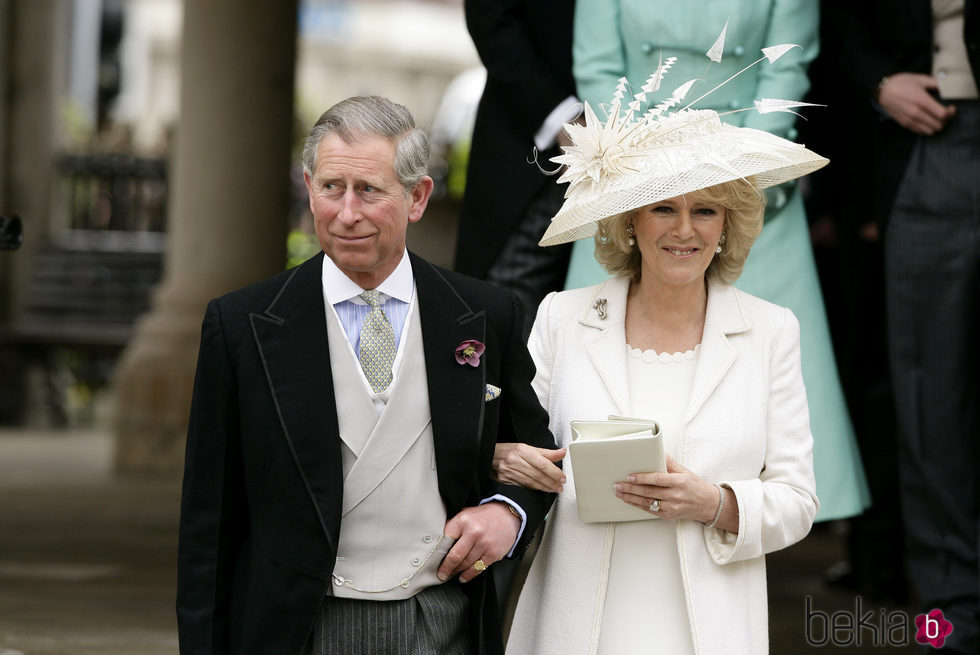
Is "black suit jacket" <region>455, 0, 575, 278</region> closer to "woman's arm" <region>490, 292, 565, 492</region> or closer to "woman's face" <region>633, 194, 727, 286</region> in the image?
"woman's face" <region>633, 194, 727, 286</region>

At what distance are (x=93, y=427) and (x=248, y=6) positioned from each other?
6332mm

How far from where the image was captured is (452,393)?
2.82 meters

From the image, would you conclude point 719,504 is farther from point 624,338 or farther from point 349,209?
point 349,209

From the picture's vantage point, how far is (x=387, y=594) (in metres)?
2.77

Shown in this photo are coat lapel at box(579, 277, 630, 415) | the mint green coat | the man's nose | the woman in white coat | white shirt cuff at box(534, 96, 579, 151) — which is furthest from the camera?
white shirt cuff at box(534, 96, 579, 151)

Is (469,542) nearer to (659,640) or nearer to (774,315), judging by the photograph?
(659,640)

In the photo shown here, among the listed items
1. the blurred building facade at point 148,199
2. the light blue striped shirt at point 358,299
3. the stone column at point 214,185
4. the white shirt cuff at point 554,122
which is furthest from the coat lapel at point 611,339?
the blurred building facade at point 148,199

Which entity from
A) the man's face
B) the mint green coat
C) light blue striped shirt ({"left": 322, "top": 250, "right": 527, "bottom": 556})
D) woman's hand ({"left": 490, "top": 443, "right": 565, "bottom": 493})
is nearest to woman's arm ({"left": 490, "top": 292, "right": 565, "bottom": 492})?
woman's hand ({"left": 490, "top": 443, "right": 565, "bottom": 493})

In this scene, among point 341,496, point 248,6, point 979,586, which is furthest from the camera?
point 248,6

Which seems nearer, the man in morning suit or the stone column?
the man in morning suit

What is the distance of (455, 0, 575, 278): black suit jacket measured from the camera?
14.0 ft

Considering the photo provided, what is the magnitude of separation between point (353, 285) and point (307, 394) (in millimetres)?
240

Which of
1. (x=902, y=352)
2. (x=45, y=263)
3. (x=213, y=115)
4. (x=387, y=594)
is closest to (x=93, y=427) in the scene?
(x=45, y=263)

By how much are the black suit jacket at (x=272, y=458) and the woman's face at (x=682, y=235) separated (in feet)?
1.76
